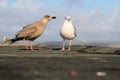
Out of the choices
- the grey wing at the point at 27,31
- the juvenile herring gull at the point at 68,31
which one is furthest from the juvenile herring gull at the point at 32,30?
the juvenile herring gull at the point at 68,31

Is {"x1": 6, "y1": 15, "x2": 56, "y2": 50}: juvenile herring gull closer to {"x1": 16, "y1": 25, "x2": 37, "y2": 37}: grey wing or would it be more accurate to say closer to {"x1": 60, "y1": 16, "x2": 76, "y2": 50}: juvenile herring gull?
{"x1": 16, "y1": 25, "x2": 37, "y2": 37}: grey wing

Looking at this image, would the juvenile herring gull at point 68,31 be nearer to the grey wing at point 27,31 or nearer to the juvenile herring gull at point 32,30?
the juvenile herring gull at point 32,30

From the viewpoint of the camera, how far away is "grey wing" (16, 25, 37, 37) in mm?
18500

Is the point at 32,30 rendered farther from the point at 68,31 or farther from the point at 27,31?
the point at 68,31

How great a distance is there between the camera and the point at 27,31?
1866 centimetres

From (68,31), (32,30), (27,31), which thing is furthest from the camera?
(68,31)

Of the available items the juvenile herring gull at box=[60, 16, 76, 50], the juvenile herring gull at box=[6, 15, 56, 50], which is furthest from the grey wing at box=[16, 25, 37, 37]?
the juvenile herring gull at box=[60, 16, 76, 50]

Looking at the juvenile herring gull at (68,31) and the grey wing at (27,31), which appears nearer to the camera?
the grey wing at (27,31)

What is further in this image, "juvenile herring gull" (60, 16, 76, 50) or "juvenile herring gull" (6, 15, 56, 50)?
"juvenile herring gull" (60, 16, 76, 50)

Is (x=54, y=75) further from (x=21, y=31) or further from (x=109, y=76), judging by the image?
(x=21, y=31)

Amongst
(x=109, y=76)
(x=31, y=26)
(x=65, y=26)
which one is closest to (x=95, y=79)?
(x=109, y=76)

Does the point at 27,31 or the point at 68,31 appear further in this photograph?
the point at 68,31

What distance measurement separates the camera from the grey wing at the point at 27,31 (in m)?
18.5

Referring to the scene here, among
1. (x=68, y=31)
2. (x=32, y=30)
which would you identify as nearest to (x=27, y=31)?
(x=32, y=30)
